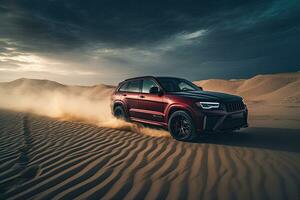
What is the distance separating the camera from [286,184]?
3.58m

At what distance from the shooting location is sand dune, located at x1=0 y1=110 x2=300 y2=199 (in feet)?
11.2

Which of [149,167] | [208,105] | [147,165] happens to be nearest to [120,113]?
[208,105]

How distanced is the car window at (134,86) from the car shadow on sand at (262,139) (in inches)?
104

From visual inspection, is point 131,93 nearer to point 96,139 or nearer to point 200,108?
point 96,139

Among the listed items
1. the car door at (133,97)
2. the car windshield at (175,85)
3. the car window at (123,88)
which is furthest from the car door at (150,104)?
the car window at (123,88)

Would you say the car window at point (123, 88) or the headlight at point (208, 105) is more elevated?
Answer: the car window at point (123, 88)

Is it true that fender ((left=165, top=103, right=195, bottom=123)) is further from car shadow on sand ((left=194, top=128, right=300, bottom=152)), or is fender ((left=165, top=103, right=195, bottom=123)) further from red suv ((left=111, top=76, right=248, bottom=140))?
car shadow on sand ((left=194, top=128, right=300, bottom=152))

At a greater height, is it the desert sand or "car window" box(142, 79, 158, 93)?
"car window" box(142, 79, 158, 93)

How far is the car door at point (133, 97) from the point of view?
8.12 m

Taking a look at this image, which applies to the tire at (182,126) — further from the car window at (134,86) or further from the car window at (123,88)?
the car window at (123,88)

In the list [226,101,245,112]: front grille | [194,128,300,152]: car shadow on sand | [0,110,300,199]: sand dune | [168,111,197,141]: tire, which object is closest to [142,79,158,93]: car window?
[168,111,197,141]: tire

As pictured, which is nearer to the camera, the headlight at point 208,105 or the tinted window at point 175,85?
the headlight at point 208,105

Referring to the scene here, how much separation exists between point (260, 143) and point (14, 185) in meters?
5.22

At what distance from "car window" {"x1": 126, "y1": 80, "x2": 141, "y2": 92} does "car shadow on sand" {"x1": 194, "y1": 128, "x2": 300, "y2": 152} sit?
2.63 meters
